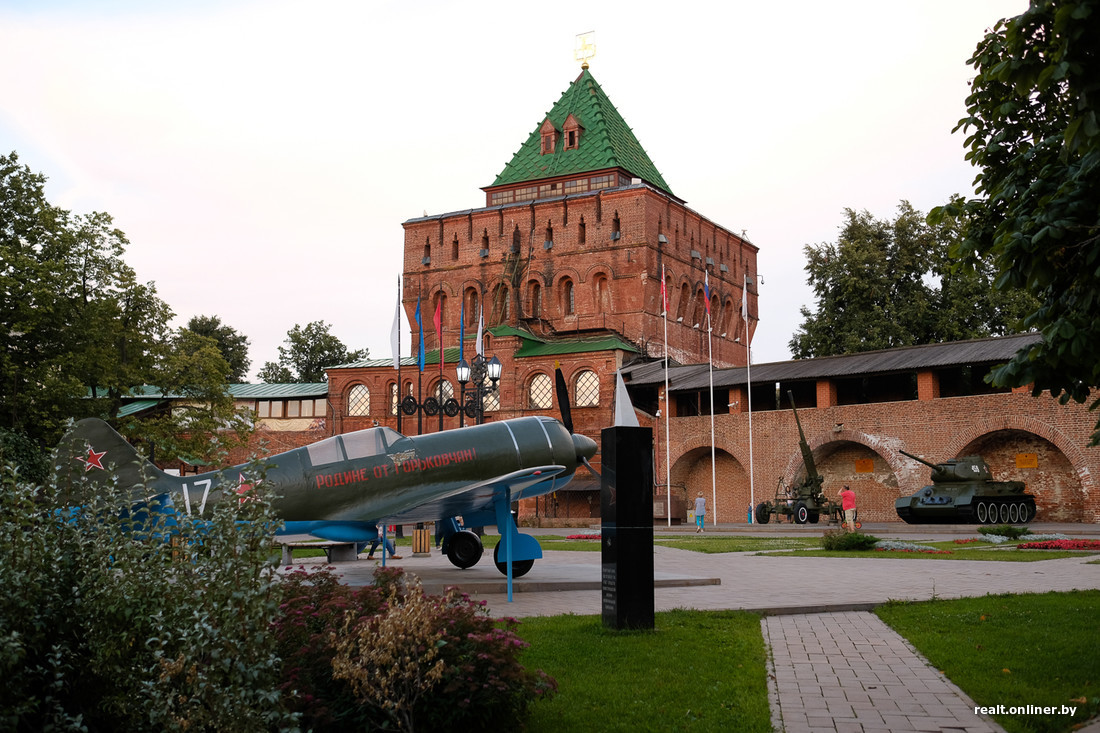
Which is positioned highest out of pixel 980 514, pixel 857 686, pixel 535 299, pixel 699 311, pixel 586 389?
pixel 535 299

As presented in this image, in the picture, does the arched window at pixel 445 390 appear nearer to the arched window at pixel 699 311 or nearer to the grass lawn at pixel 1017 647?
the arched window at pixel 699 311

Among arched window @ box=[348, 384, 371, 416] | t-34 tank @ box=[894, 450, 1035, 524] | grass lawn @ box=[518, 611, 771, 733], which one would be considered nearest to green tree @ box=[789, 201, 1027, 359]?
t-34 tank @ box=[894, 450, 1035, 524]

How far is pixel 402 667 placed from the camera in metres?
5.33

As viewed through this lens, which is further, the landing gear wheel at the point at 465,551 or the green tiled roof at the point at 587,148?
the green tiled roof at the point at 587,148

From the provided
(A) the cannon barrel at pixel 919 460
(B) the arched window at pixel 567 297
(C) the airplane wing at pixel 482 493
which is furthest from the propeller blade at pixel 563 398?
(B) the arched window at pixel 567 297

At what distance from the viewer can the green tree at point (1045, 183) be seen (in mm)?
4160

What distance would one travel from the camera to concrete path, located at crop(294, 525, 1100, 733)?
632 cm

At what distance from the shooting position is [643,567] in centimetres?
937

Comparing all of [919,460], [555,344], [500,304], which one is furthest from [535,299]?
[919,460]

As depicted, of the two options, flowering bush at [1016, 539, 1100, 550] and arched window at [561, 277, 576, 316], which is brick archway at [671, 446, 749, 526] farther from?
flowering bush at [1016, 539, 1100, 550]

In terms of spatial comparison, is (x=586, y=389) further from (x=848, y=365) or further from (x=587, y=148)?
(x=587, y=148)

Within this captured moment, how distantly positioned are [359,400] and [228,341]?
25589 mm

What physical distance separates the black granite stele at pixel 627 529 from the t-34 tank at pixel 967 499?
25.5 metres

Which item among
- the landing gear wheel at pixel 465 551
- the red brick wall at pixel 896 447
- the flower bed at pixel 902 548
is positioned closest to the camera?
the landing gear wheel at pixel 465 551
